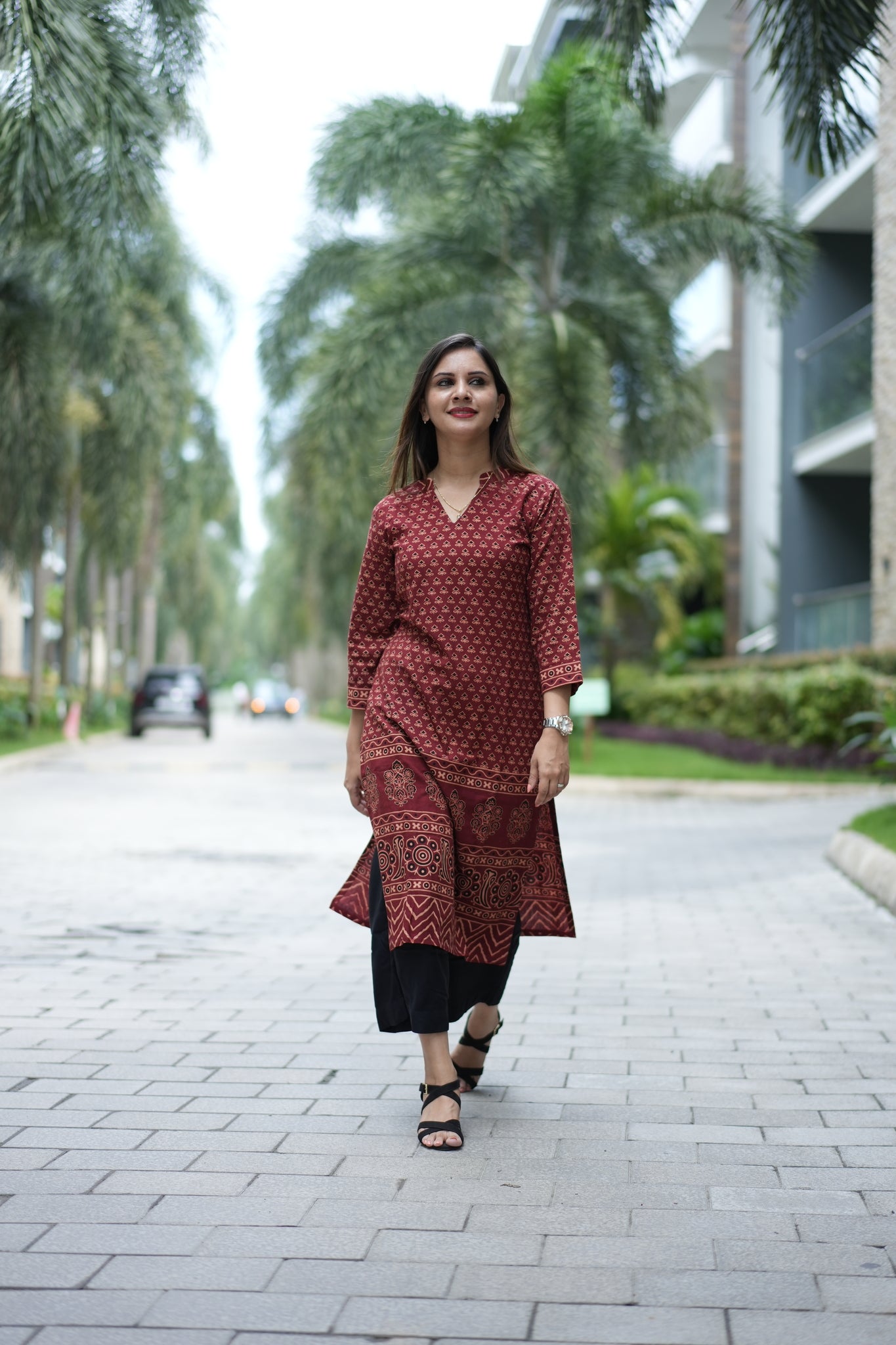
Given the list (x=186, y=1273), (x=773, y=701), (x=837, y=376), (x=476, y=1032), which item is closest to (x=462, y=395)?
(x=476, y=1032)

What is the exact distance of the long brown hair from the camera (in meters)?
4.25

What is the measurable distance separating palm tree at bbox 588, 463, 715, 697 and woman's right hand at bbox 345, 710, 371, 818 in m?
25.7

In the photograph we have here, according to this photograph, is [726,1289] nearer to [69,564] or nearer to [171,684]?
[69,564]

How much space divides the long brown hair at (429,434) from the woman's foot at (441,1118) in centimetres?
165

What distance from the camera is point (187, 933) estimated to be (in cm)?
735

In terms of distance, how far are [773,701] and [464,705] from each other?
626 inches

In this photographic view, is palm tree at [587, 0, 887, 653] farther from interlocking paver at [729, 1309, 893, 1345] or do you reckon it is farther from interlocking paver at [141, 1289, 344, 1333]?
interlocking paver at [141, 1289, 344, 1333]

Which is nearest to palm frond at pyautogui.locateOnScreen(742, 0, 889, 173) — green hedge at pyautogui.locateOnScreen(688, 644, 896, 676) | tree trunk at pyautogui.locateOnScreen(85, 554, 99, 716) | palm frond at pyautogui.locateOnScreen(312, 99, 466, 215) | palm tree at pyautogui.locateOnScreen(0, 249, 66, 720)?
green hedge at pyautogui.locateOnScreen(688, 644, 896, 676)

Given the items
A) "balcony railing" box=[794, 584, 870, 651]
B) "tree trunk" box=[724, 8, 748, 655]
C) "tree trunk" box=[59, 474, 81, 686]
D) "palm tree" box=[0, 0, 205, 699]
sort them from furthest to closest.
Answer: "tree trunk" box=[724, 8, 748, 655] → "tree trunk" box=[59, 474, 81, 686] → "balcony railing" box=[794, 584, 870, 651] → "palm tree" box=[0, 0, 205, 699]

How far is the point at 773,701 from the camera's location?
63.6 ft

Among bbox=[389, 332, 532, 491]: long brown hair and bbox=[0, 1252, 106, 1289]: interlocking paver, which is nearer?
bbox=[0, 1252, 106, 1289]: interlocking paver

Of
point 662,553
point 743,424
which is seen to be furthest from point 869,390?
point 662,553

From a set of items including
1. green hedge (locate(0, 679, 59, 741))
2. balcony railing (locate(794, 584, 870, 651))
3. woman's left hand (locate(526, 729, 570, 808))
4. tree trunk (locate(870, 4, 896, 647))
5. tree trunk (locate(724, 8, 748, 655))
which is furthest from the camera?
tree trunk (locate(724, 8, 748, 655))

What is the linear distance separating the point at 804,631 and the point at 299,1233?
2063 centimetres
